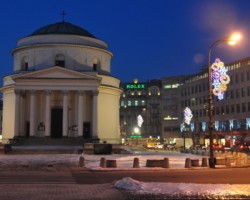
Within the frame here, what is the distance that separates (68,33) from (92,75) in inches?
428

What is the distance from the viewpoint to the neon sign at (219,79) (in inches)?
1469

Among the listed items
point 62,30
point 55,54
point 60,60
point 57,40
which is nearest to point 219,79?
point 60,60

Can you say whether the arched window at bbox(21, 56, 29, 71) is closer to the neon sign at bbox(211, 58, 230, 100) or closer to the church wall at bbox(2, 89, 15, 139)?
the church wall at bbox(2, 89, 15, 139)

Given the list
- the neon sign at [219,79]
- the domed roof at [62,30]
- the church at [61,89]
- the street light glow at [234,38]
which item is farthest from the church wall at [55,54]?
the street light glow at [234,38]

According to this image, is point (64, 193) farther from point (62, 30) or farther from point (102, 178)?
point (62, 30)

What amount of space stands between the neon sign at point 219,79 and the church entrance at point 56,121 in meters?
37.7

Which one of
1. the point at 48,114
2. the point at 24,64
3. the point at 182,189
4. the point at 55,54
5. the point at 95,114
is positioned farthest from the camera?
the point at 24,64

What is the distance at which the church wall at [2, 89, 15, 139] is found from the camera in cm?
7319

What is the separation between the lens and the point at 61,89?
67688mm

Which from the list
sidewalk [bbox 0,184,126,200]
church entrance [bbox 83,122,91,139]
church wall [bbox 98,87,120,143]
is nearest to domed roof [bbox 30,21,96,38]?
church wall [bbox 98,87,120,143]

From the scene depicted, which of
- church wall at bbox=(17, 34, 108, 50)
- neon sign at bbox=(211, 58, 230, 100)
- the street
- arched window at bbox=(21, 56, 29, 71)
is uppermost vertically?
church wall at bbox=(17, 34, 108, 50)

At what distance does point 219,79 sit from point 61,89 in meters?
34.6

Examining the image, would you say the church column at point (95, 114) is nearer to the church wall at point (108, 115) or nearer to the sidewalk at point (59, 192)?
the church wall at point (108, 115)

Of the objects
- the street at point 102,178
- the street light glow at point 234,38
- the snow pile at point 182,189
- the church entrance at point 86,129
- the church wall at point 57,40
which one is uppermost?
the church wall at point 57,40
